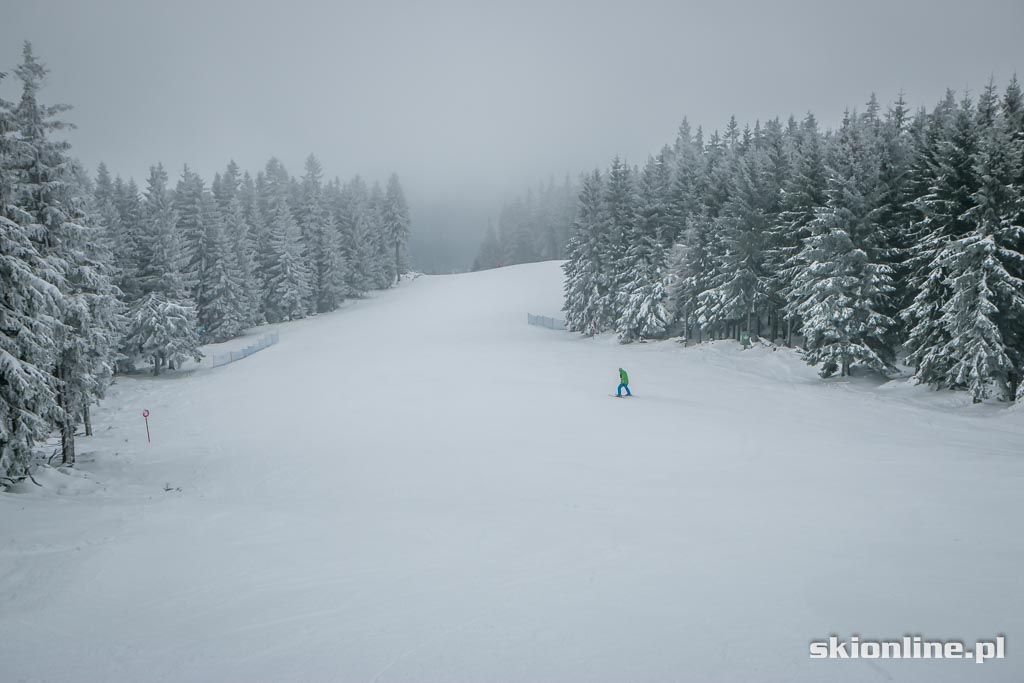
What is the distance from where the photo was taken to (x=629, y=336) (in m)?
45.8

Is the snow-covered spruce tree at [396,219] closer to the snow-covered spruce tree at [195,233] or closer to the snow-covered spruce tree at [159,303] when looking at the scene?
the snow-covered spruce tree at [195,233]

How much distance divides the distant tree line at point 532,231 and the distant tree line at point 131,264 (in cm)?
3510

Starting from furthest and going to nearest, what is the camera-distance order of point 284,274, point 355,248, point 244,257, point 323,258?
point 355,248 → point 323,258 → point 284,274 → point 244,257

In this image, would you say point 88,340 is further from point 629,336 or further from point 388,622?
point 629,336

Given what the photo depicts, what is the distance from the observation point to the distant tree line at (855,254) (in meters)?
21.5

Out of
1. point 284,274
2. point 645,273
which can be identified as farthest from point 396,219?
point 645,273

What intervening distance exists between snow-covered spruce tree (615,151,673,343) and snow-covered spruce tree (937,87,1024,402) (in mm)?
23156

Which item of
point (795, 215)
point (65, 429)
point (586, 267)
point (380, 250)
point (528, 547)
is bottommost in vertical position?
point (528, 547)

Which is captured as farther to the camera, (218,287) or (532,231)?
(532,231)

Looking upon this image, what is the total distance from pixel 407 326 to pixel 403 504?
44.7 metres

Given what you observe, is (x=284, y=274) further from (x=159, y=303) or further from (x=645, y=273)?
(x=645, y=273)

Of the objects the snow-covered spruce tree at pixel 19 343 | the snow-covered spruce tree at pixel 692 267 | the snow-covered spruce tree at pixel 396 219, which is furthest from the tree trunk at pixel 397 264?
the snow-covered spruce tree at pixel 19 343

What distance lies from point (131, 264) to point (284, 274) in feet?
71.9

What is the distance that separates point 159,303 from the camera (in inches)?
1533
